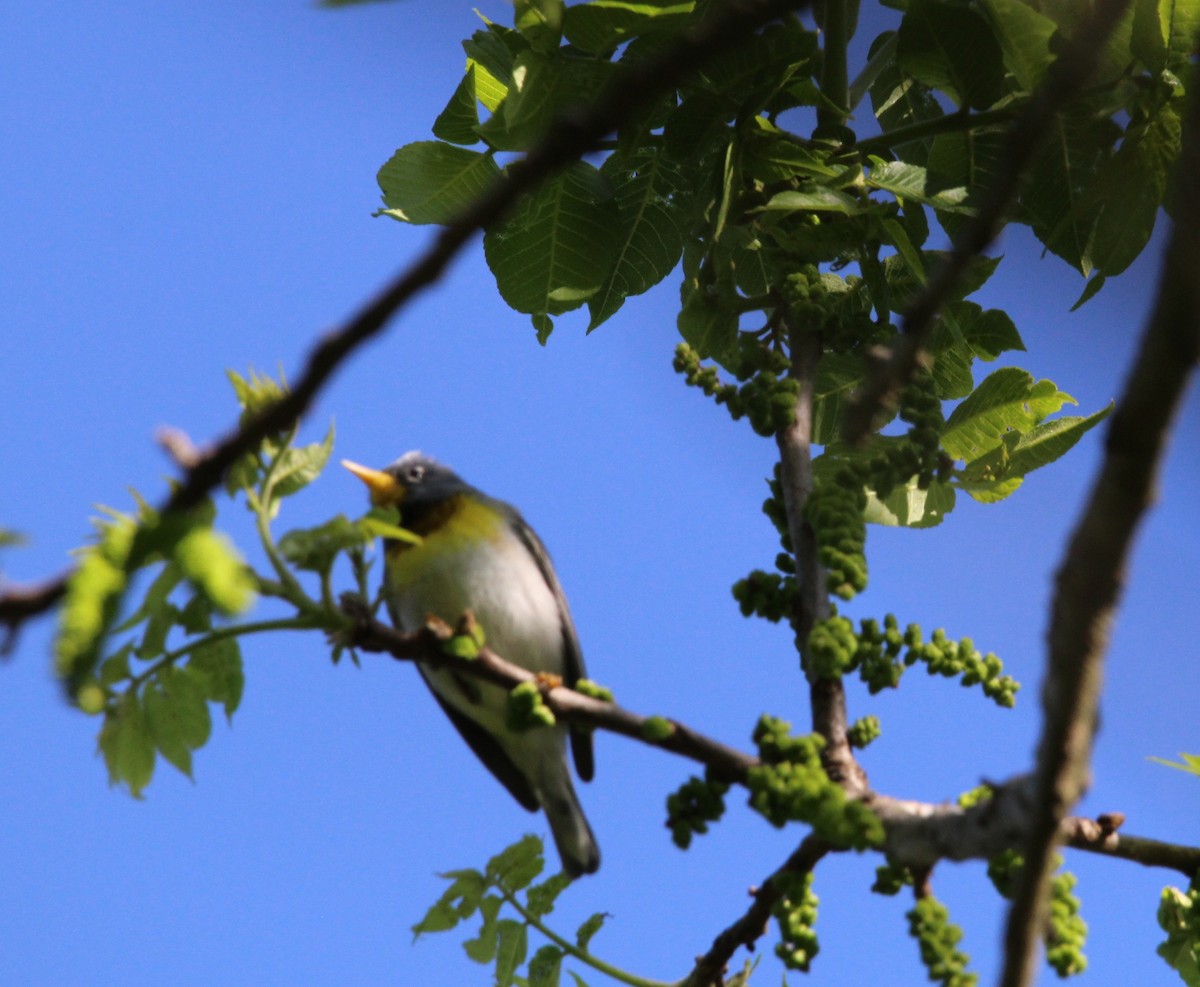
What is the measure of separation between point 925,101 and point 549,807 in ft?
7.65

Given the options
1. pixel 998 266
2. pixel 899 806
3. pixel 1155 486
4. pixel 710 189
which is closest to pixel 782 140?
pixel 710 189

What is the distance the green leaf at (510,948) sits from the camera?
2424mm

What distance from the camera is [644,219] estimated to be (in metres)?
2.85

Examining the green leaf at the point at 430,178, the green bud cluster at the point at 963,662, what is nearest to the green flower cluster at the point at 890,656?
the green bud cluster at the point at 963,662

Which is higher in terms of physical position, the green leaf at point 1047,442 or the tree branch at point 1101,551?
the green leaf at point 1047,442

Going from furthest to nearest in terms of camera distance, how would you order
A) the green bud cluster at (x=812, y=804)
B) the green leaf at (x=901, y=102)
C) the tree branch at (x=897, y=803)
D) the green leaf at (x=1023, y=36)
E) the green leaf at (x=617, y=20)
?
the green leaf at (x=901, y=102) → the green leaf at (x=1023, y=36) → the green leaf at (x=617, y=20) → the green bud cluster at (x=812, y=804) → the tree branch at (x=897, y=803)

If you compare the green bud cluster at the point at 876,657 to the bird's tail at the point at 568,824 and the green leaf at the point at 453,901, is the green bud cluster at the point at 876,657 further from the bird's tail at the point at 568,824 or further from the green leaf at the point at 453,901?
the bird's tail at the point at 568,824

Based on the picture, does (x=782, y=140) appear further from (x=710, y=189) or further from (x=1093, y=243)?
(x=1093, y=243)

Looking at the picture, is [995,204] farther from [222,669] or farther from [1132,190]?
[1132,190]

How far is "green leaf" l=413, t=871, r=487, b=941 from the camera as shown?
2418mm

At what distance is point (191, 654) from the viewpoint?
1867 mm

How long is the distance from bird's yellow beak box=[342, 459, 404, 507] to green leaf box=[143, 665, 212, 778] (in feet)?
7.19

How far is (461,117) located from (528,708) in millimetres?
1553

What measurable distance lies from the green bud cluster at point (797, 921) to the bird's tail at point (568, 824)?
72.1 inches
